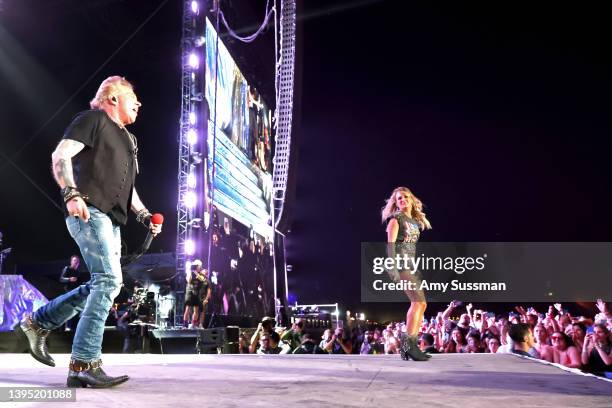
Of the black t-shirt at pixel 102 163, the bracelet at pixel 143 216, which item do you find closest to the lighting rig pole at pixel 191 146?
the bracelet at pixel 143 216

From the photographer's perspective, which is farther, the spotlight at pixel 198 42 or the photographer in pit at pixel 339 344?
the spotlight at pixel 198 42

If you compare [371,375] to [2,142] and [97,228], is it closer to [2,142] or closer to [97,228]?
[97,228]

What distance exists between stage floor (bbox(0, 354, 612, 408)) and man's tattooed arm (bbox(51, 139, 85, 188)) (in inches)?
39.5

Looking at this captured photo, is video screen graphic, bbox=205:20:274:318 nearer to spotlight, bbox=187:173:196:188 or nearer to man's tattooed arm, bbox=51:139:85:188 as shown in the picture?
spotlight, bbox=187:173:196:188

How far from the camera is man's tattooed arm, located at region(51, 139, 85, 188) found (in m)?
2.68

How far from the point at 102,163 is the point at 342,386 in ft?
5.60

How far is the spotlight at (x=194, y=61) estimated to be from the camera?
46.6ft

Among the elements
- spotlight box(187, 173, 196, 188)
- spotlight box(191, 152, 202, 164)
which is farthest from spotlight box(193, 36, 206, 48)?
spotlight box(187, 173, 196, 188)

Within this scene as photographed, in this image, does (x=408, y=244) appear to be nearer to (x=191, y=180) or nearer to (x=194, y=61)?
(x=191, y=180)

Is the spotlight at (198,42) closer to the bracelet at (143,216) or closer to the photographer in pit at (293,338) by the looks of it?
the photographer in pit at (293,338)

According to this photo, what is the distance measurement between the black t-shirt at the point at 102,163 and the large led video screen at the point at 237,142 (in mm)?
11516

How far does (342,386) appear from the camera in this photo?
2844 mm

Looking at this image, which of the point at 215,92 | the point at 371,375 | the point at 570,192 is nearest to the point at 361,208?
the point at 570,192

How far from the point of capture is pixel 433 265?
63.6ft
